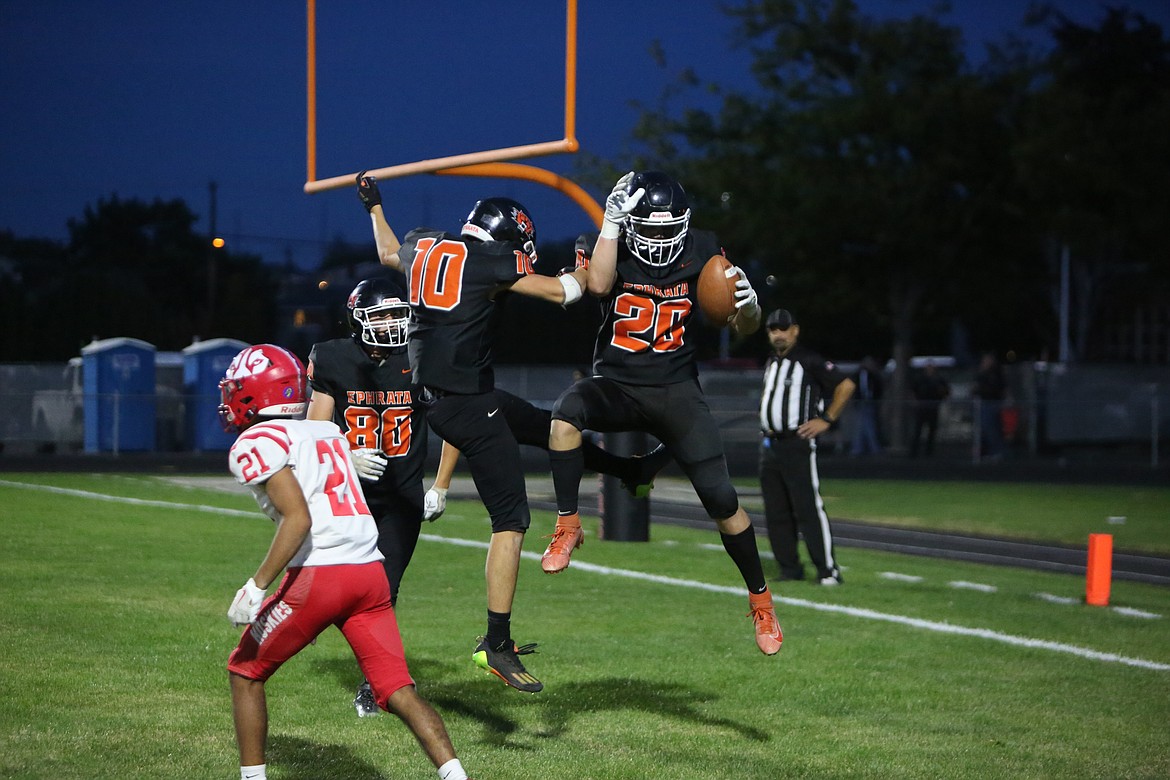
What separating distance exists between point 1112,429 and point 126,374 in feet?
63.9

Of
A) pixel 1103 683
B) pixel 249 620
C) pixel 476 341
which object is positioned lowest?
pixel 1103 683

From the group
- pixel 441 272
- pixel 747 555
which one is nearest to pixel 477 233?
pixel 441 272

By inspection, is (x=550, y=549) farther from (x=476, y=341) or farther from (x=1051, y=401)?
(x=1051, y=401)

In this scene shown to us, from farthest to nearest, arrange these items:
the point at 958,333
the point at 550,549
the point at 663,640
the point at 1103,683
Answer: the point at 958,333, the point at 663,640, the point at 1103,683, the point at 550,549

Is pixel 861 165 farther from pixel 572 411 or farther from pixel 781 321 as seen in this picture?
pixel 572 411

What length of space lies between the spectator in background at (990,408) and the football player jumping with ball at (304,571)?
22605mm

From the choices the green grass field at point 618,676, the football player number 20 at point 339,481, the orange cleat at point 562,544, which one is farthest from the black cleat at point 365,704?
the football player number 20 at point 339,481

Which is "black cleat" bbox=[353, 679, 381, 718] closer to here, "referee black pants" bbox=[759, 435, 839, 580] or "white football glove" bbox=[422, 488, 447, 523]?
"white football glove" bbox=[422, 488, 447, 523]

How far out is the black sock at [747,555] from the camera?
20.7 feet

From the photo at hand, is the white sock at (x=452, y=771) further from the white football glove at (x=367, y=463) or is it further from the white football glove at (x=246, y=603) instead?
the white football glove at (x=367, y=463)

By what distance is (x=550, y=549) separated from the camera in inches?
242

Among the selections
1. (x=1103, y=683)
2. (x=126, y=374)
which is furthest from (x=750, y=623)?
(x=126, y=374)

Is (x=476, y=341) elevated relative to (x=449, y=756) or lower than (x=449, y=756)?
elevated

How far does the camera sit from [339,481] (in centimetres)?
462
